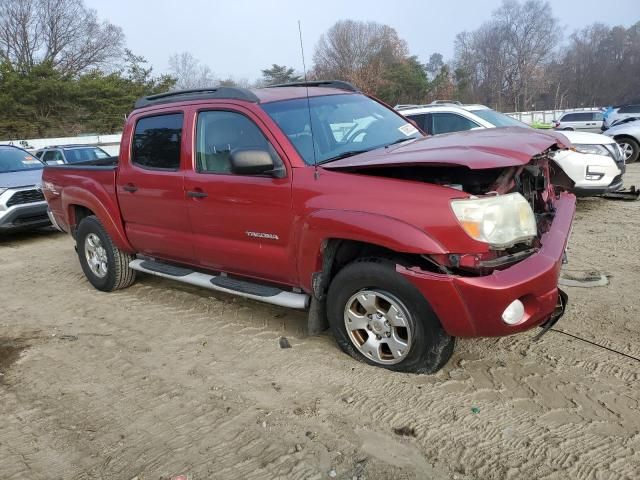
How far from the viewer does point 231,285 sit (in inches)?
159

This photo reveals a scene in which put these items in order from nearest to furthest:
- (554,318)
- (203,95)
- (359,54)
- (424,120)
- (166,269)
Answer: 1. (554,318)
2. (203,95)
3. (166,269)
4. (424,120)
5. (359,54)

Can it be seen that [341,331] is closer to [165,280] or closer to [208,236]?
[208,236]

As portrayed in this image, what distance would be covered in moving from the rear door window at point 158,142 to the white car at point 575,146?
15.6ft

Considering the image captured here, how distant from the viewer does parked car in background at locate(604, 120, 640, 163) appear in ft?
44.8

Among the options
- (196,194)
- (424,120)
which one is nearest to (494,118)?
(424,120)

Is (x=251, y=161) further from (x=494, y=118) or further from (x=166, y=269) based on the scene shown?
(x=494, y=118)

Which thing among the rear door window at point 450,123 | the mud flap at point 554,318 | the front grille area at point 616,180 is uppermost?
the rear door window at point 450,123

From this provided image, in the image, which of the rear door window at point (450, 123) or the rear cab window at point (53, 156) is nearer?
the rear door window at point (450, 123)

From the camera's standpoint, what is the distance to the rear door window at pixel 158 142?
433cm

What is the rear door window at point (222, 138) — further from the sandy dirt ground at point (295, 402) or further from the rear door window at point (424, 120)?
the rear door window at point (424, 120)

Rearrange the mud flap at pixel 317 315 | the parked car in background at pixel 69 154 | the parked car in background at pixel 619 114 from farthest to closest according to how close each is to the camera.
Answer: the parked car in background at pixel 619 114 → the parked car in background at pixel 69 154 → the mud flap at pixel 317 315

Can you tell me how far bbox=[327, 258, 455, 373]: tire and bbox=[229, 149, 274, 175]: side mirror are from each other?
2.85ft

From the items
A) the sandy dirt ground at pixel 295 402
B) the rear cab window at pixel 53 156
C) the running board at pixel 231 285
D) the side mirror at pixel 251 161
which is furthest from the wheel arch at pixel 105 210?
the rear cab window at pixel 53 156

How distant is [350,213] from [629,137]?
13536mm
